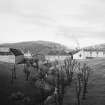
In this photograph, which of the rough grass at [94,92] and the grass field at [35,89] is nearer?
the rough grass at [94,92]

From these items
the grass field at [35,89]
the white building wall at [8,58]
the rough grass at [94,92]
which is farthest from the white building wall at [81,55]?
the white building wall at [8,58]

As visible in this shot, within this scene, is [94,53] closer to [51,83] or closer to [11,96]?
[51,83]

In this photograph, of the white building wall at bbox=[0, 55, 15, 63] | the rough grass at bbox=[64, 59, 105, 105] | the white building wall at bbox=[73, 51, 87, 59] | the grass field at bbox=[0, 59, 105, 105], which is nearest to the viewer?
the rough grass at bbox=[64, 59, 105, 105]

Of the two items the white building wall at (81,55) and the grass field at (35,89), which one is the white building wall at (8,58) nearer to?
the grass field at (35,89)

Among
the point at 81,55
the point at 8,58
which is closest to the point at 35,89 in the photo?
the point at 8,58

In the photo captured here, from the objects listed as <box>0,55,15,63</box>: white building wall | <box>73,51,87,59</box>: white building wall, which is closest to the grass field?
<box>0,55,15,63</box>: white building wall

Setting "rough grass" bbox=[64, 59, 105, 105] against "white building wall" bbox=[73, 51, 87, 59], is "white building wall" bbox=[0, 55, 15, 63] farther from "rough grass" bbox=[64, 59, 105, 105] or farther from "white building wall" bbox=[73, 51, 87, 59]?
"rough grass" bbox=[64, 59, 105, 105]

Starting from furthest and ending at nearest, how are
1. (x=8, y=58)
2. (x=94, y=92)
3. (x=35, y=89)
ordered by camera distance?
(x=8, y=58)
(x=35, y=89)
(x=94, y=92)

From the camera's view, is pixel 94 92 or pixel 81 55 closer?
pixel 94 92

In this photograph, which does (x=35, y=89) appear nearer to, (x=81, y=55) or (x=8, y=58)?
(x=8, y=58)

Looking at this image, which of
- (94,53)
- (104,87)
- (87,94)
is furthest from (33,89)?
(94,53)

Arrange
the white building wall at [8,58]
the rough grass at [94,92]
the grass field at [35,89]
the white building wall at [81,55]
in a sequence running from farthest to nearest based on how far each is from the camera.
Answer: the white building wall at [81,55] < the white building wall at [8,58] < the grass field at [35,89] < the rough grass at [94,92]

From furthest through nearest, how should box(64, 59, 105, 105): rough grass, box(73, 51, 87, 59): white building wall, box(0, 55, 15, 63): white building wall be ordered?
box(73, 51, 87, 59): white building wall → box(0, 55, 15, 63): white building wall → box(64, 59, 105, 105): rough grass

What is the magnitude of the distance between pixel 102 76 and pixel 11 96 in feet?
119
